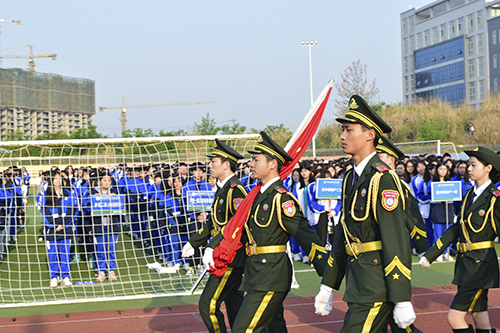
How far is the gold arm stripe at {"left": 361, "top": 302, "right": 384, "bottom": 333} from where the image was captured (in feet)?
10.7

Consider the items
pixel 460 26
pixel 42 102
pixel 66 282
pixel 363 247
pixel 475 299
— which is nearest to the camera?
pixel 363 247

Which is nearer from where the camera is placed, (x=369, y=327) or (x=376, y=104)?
(x=369, y=327)

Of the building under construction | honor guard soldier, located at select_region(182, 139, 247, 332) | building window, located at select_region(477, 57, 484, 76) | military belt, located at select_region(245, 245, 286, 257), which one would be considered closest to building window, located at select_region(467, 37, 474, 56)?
building window, located at select_region(477, 57, 484, 76)

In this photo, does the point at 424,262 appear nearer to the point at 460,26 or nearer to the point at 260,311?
the point at 260,311

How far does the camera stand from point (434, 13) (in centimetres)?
7394

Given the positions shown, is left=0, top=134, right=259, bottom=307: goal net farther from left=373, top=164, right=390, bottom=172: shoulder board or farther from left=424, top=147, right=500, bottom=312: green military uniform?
left=373, top=164, right=390, bottom=172: shoulder board

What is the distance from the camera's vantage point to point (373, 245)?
334 centimetres

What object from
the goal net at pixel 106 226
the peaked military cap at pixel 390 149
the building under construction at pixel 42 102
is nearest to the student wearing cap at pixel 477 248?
the peaked military cap at pixel 390 149

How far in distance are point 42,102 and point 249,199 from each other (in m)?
93.6

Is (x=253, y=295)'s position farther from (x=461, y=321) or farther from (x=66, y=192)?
(x=66, y=192)

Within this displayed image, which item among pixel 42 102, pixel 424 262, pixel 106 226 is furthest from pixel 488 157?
pixel 42 102

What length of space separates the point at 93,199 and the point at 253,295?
5.90m

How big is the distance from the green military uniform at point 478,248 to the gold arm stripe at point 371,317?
5.84ft

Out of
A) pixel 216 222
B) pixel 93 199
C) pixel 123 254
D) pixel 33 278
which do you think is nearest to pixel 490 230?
pixel 216 222
